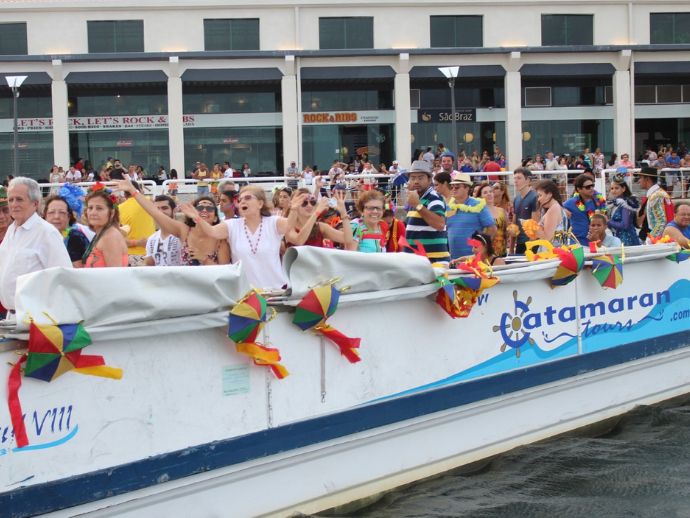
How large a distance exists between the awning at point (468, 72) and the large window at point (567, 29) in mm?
2366

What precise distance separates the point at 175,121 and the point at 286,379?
3304 cm

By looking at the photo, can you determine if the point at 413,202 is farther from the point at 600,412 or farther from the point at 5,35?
the point at 5,35

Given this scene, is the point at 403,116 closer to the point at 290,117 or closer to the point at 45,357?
the point at 290,117

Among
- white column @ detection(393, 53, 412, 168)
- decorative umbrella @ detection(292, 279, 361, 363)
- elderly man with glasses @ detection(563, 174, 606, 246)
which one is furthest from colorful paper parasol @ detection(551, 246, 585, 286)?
white column @ detection(393, 53, 412, 168)

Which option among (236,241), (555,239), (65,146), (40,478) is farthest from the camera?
(65,146)

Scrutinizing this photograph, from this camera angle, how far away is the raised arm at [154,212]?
6617mm

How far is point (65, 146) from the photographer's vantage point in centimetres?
3734

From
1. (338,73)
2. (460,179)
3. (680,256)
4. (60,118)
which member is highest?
(338,73)

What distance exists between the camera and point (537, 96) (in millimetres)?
40375

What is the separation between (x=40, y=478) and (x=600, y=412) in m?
5.04

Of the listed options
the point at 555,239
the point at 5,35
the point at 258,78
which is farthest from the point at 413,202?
the point at 5,35

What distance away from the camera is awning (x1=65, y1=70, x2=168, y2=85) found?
37094 mm

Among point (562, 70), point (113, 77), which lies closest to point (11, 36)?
point (113, 77)

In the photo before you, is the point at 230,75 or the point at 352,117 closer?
the point at 230,75
